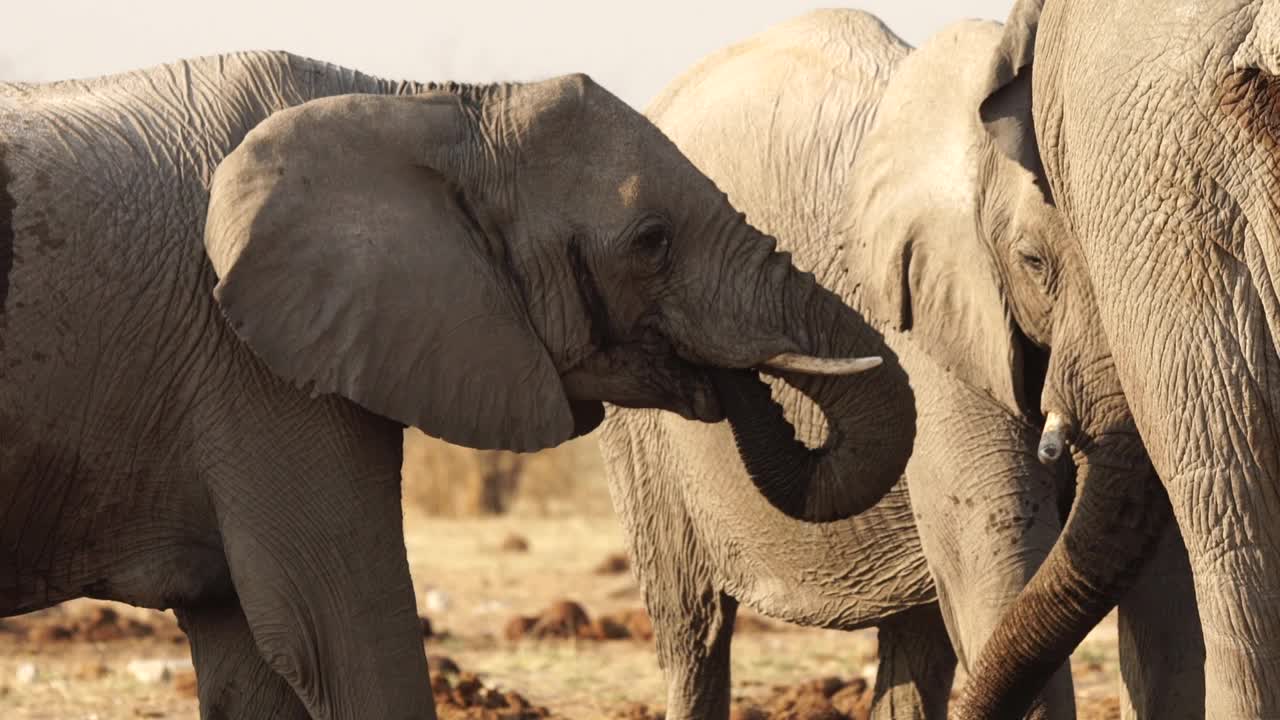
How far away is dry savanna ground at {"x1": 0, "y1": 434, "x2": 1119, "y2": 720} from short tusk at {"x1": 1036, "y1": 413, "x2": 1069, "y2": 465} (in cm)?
242

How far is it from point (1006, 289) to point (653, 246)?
0.93 metres

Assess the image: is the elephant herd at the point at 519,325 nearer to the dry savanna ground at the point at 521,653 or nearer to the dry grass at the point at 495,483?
the dry savanna ground at the point at 521,653

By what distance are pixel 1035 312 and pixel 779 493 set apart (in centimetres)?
66

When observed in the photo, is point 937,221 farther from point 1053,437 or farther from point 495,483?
point 495,483

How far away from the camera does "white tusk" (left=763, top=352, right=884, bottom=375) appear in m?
4.79

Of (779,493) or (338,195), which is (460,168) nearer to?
(338,195)

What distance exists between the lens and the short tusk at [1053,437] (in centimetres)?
486

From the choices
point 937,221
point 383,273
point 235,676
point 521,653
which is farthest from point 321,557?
point 521,653

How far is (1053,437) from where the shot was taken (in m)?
4.93

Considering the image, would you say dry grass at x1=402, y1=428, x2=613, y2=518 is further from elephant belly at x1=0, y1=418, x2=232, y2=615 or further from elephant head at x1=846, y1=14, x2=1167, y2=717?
elephant belly at x1=0, y1=418, x2=232, y2=615

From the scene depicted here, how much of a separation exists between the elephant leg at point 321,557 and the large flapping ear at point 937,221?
4.82 feet

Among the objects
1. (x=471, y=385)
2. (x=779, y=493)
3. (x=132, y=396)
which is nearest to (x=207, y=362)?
(x=132, y=396)

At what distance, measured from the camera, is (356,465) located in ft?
15.0

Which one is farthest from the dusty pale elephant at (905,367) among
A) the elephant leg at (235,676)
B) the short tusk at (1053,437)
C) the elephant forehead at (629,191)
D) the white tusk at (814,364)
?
the elephant leg at (235,676)
